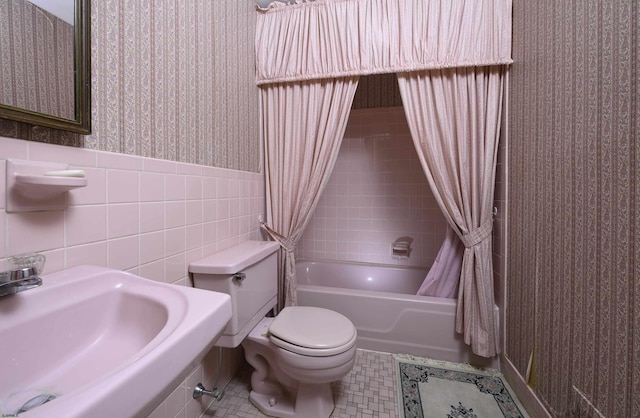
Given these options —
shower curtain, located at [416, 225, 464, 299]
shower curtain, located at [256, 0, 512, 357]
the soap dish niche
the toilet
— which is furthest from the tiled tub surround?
shower curtain, located at [416, 225, 464, 299]

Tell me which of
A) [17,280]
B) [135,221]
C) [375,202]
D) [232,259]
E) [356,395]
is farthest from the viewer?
[375,202]

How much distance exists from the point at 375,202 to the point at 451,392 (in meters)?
1.55

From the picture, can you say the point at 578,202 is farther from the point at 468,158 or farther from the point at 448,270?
the point at 448,270

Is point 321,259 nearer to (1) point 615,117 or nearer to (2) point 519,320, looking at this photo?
(2) point 519,320

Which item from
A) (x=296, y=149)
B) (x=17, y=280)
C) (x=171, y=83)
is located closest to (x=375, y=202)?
(x=296, y=149)

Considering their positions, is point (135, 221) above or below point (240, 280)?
above

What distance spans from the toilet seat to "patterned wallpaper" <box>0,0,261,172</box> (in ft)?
2.91

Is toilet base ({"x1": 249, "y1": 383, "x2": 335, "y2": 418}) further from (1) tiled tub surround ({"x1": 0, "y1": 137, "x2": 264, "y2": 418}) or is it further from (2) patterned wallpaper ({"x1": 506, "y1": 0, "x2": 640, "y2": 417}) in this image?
(2) patterned wallpaper ({"x1": 506, "y1": 0, "x2": 640, "y2": 417})

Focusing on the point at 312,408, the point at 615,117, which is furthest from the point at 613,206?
the point at 312,408

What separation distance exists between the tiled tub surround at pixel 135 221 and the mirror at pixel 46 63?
8cm

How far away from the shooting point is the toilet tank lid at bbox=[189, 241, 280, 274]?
3.59ft

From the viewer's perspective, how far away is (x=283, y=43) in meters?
1.70

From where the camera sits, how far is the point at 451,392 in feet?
4.56

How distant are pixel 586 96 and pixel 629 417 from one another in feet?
3.41
